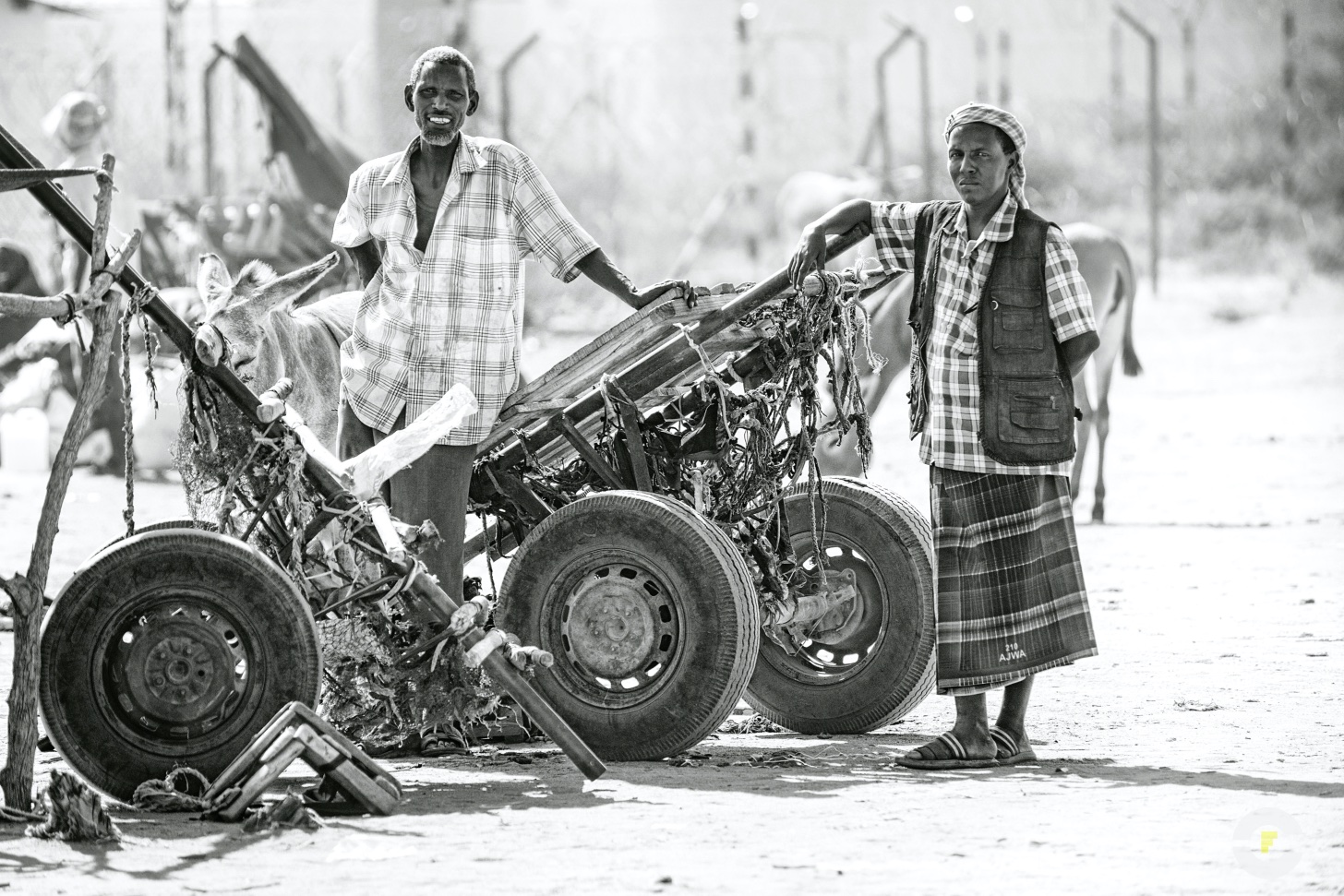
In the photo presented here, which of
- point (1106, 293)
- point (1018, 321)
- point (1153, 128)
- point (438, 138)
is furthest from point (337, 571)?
point (1153, 128)

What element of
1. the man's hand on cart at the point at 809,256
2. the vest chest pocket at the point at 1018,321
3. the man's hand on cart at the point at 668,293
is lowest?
the vest chest pocket at the point at 1018,321

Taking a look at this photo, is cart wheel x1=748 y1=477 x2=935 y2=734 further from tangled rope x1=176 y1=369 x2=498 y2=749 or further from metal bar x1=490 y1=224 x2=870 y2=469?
tangled rope x1=176 y1=369 x2=498 y2=749

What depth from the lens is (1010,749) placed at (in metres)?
5.51

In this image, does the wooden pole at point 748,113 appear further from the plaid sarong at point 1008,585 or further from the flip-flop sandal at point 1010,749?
the flip-flop sandal at point 1010,749

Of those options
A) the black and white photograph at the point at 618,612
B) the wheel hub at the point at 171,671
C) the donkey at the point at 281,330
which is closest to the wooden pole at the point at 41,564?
the black and white photograph at the point at 618,612

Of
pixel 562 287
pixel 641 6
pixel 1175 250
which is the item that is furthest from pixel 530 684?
pixel 641 6

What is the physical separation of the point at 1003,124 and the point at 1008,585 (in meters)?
1.31

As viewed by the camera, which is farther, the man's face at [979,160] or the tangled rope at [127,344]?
the man's face at [979,160]

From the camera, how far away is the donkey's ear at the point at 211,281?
7.00 metres

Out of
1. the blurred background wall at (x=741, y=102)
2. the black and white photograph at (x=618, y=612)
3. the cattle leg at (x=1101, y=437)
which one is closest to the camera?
the black and white photograph at (x=618, y=612)

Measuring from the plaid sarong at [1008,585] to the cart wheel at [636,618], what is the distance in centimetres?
60

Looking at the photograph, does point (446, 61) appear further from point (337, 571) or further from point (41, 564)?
point (41, 564)

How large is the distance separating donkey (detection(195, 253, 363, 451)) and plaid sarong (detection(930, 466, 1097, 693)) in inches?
92.5

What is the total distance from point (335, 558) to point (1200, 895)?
2595 mm
